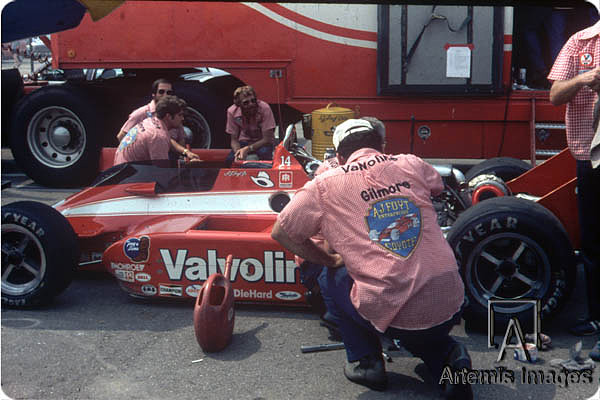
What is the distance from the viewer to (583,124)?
413cm

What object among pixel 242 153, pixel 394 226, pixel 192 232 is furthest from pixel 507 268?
pixel 242 153

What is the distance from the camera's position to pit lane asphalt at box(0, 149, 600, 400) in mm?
3539

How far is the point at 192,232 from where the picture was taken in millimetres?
4652

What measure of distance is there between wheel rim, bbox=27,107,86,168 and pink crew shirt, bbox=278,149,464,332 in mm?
5892

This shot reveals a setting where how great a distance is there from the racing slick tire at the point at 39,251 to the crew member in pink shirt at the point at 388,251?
184cm

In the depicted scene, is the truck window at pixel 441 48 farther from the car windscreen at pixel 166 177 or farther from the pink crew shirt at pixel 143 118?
the car windscreen at pixel 166 177

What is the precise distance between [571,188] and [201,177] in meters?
2.60

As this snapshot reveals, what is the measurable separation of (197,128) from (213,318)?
4891mm

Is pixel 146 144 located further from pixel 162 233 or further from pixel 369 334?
pixel 369 334

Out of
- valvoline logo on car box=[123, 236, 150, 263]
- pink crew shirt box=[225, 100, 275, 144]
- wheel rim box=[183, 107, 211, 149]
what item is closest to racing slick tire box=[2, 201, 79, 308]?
valvoline logo on car box=[123, 236, 150, 263]

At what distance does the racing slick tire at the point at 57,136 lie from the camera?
334 inches

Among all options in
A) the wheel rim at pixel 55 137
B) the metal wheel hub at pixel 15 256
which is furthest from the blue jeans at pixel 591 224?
the wheel rim at pixel 55 137

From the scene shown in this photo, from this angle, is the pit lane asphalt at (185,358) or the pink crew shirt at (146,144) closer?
the pit lane asphalt at (185,358)

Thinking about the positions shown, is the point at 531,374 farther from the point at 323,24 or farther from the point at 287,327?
the point at 323,24
